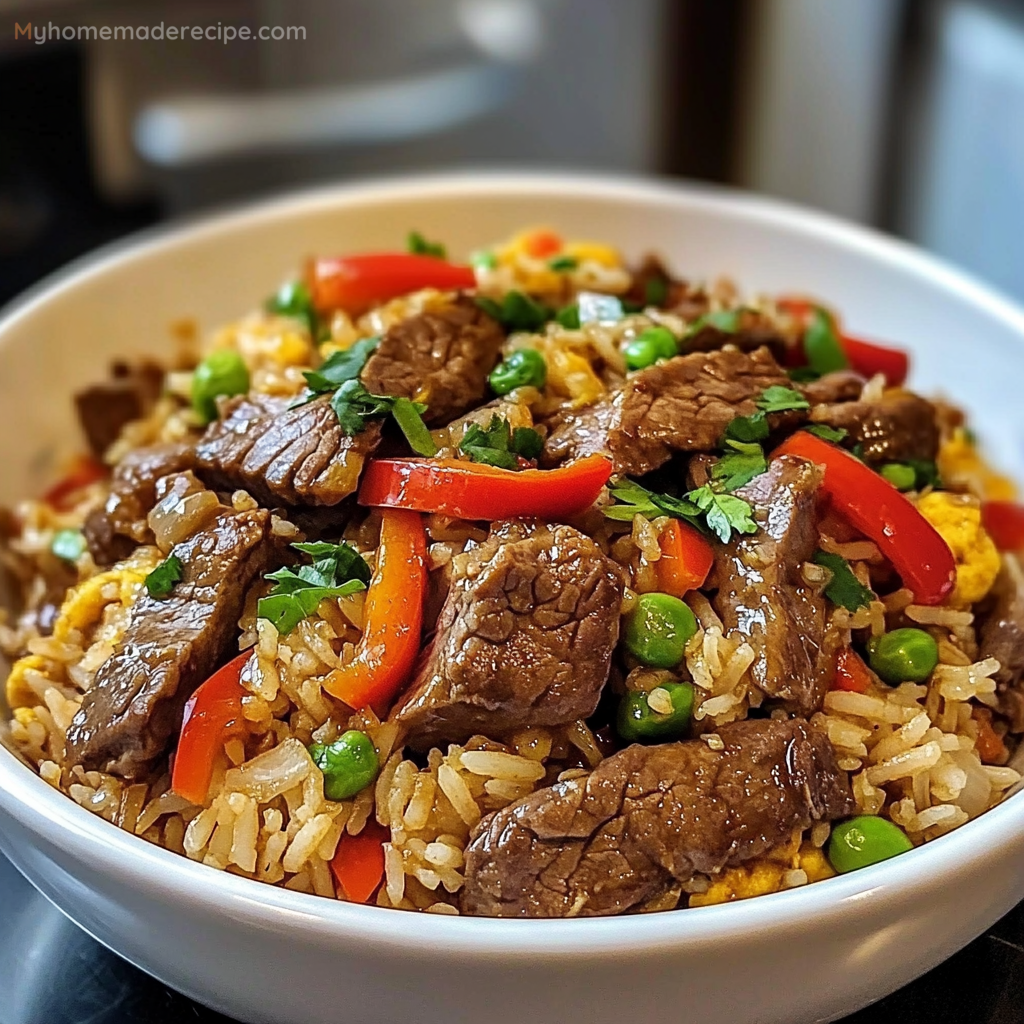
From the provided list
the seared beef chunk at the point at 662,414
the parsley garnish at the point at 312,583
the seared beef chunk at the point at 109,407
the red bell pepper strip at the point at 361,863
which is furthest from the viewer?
the seared beef chunk at the point at 109,407

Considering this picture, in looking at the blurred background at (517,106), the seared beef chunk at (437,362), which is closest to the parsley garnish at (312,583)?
the seared beef chunk at (437,362)

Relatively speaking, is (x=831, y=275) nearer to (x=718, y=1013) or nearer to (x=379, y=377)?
(x=379, y=377)

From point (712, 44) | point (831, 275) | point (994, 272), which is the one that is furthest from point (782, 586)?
point (712, 44)

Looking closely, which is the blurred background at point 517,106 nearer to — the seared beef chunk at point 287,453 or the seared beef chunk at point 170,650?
the seared beef chunk at point 287,453

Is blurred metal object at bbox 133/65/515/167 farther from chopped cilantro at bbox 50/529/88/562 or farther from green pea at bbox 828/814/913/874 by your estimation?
green pea at bbox 828/814/913/874

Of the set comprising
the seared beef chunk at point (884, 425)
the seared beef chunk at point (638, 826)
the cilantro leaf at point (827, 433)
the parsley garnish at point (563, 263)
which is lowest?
the seared beef chunk at point (638, 826)

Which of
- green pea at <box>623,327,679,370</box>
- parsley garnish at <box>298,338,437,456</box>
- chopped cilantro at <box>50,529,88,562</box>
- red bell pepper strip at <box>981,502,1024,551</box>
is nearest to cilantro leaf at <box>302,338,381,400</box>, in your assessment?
parsley garnish at <box>298,338,437,456</box>
